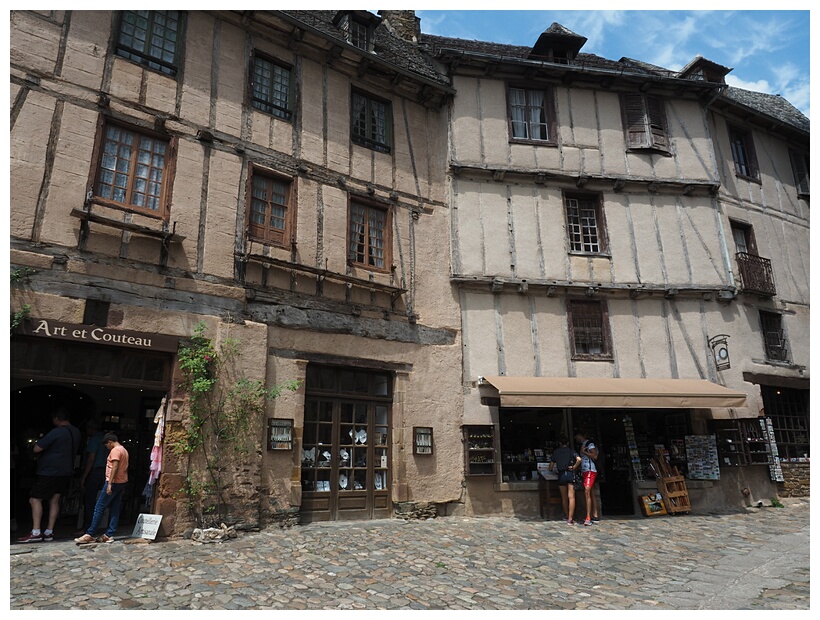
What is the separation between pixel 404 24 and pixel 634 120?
5530mm

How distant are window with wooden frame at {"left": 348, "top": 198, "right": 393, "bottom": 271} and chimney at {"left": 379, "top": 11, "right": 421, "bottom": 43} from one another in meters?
5.09

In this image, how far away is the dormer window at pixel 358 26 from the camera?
10867mm

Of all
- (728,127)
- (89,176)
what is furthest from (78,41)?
(728,127)

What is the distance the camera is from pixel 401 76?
10891mm

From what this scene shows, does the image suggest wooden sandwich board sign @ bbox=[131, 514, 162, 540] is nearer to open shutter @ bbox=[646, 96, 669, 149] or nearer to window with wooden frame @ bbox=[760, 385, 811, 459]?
window with wooden frame @ bbox=[760, 385, 811, 459]

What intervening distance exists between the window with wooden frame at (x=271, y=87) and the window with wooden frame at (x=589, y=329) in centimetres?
621

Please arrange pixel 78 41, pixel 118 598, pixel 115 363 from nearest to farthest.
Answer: pixel 118 598 < pixel 115 363 < pixel 78 41

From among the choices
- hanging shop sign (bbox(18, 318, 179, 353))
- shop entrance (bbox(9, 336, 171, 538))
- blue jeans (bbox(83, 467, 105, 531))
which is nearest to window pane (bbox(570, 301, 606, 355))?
hanging shop sign (bbox(18, 318, 179, 353))

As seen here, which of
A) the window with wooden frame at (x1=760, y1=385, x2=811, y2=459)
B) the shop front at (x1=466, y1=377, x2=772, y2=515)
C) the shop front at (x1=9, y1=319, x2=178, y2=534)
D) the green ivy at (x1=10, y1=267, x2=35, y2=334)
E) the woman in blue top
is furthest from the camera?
the window with wooden frame at (x1=760, y1=385, x2=811, y2=459)

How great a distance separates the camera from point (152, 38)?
341 inches

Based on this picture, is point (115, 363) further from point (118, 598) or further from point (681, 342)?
point (681, 342)

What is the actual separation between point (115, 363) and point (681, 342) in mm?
9622

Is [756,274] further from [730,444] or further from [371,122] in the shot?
[371,122]

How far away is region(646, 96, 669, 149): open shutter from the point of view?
12.1m
